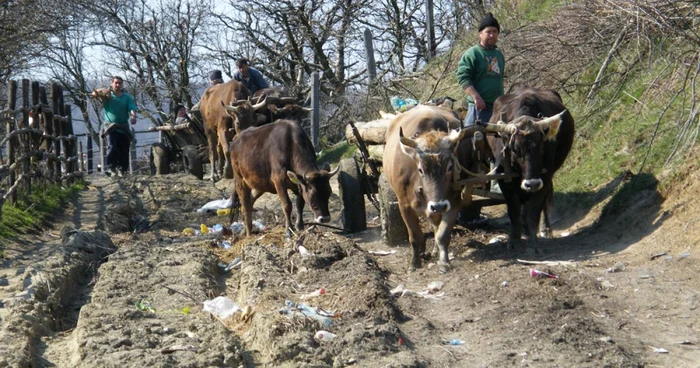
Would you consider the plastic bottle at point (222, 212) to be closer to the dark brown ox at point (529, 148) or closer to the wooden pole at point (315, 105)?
the dark brown ox at point (529, 148)

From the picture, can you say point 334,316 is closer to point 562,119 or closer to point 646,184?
point 562,119

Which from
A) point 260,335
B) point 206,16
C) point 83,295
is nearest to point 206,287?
point 83,295

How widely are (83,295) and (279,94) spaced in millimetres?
8392

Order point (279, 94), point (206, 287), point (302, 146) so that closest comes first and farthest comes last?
1. point (206, 287)
2. point (302, 146)
3. point (279, 94)

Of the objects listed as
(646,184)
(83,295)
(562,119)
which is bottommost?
(83,295)

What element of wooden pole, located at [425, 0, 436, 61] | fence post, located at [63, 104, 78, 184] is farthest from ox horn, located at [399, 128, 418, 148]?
wooden pole, located at [425, 0, 436, 61]

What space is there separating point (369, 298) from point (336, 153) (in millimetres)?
14700

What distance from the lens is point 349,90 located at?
26.5 meters

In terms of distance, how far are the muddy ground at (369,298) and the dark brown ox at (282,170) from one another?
44cm

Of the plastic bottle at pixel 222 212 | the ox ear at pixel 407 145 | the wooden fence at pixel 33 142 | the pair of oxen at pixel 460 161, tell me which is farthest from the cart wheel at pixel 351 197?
the wooden fence at pixel 33 142

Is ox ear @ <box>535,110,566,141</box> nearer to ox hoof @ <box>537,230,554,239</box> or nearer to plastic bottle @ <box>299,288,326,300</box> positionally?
ox hoof @ <box>537,230,554,239</box>

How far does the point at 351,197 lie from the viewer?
1207cm

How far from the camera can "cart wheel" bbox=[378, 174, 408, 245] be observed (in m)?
10.8

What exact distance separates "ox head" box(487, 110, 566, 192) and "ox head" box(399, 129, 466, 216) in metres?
0.65
